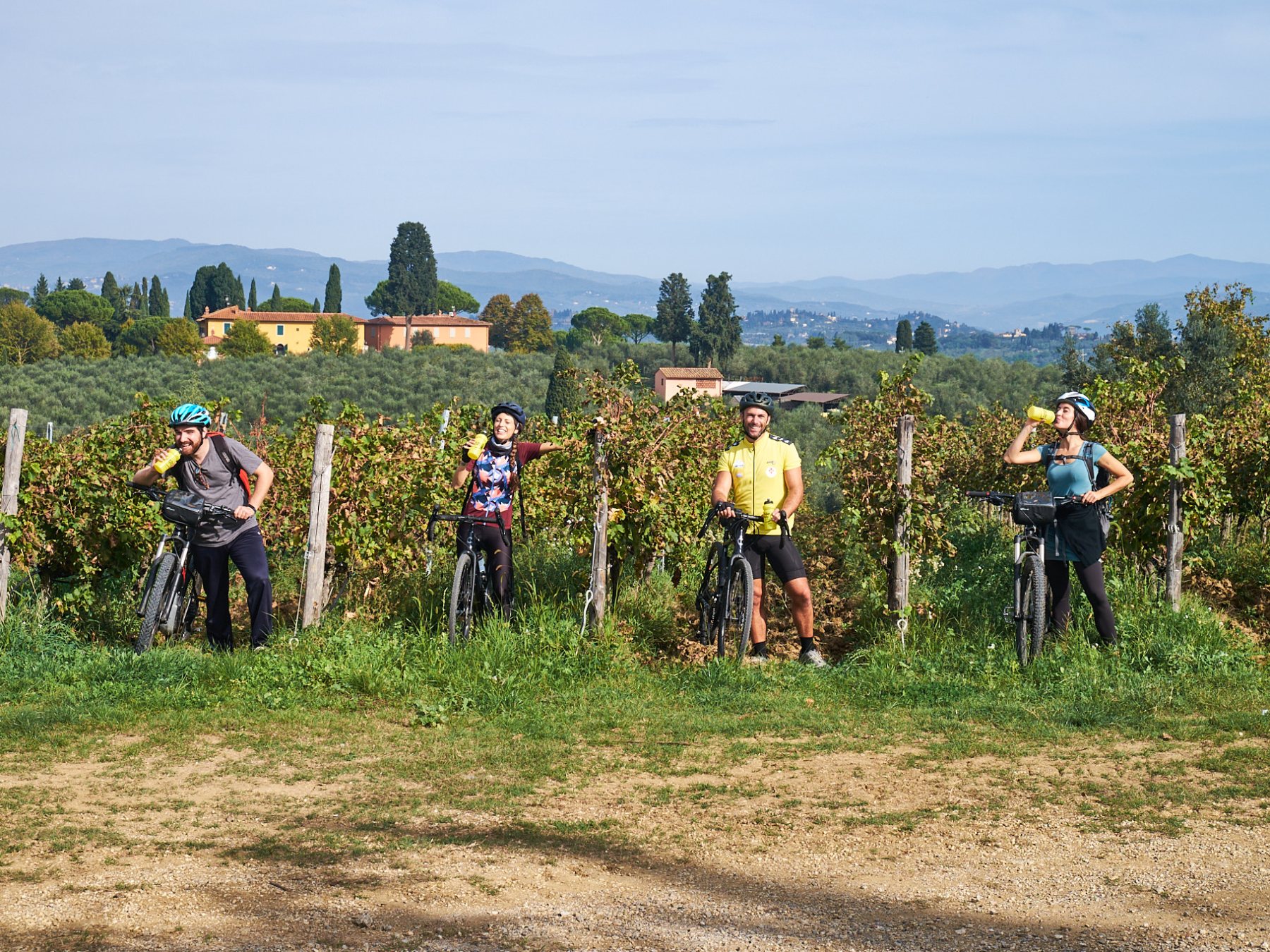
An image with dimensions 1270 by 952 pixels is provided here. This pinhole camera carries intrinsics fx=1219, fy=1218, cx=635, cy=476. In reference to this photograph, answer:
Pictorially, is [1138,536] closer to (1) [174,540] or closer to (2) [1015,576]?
(2) [1015,576]

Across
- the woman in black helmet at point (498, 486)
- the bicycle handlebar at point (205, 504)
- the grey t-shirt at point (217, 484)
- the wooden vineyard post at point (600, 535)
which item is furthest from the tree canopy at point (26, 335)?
the wooden vineyard post at point (600, 535)

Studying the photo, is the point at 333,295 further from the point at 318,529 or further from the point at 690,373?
the point at 318,529

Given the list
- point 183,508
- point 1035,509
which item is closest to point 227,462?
point 183,508

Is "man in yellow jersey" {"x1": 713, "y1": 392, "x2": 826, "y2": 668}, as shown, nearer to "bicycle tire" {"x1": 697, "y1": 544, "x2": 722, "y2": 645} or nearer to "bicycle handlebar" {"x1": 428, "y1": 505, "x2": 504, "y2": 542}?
"bicycle tire" {"x1": 697, "y1": 544, "x2": 722, "y2": 645}

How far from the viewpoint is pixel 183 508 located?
24.2 ft

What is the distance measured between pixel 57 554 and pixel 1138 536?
25.7 feet

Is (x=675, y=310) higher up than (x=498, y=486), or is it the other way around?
(x=675, y=310)

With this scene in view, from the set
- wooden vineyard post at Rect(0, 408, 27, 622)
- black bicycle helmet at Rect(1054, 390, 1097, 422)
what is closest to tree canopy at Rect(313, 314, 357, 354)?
wooden vineyard post at Rect(0, 408, 27, 622)

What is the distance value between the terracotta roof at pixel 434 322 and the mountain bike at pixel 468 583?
134 meters

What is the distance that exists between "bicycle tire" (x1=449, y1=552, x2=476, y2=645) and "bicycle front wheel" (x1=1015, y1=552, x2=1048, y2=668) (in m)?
3.42

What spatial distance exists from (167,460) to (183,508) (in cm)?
30

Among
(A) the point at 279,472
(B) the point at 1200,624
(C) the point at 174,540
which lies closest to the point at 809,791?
(B) the point at 1200,624

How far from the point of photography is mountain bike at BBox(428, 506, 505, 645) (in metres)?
7.72

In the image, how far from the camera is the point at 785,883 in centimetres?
427
